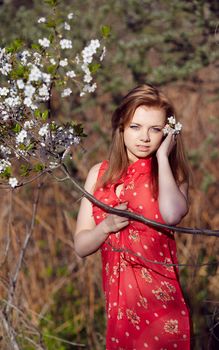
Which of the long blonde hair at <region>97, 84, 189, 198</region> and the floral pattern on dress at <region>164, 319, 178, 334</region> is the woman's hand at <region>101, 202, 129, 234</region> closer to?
the long blonde hair at <region>97, 84, 189, 198</region>

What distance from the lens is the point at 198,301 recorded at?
4.06 meters

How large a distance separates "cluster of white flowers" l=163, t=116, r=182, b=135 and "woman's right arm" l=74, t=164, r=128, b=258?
31 centimetres

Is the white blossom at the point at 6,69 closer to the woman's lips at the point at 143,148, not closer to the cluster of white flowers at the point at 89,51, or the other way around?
the cluster of white flowers at the point at 89,51

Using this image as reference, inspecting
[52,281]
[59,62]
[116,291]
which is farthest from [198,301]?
[59,62]

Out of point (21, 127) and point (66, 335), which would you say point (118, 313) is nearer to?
point (21, 127)

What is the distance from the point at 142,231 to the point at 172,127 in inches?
15.6

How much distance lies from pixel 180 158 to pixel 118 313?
23.9 inches

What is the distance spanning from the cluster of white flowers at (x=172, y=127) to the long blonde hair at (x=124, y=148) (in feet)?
0.44

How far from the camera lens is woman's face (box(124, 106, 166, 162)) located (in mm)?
2406

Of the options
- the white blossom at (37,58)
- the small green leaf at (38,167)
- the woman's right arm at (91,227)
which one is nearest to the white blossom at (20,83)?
the white blossom at (37,58)

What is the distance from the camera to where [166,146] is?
7.84 ft

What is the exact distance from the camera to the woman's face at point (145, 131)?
7.89ft

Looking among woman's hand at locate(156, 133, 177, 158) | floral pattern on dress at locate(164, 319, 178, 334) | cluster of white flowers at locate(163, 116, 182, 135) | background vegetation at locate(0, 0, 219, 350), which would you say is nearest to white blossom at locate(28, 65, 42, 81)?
cluster of white flowers at locate(163, 116, 182, 135)

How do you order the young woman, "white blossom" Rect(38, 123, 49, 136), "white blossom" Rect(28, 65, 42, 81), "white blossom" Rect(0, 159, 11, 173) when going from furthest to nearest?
1. the young woman
2. "white blossom" Rect(0, 159, 11, 173)
3. "white blossom" Rect(38, 123, 49, 136)
4. "white blossom" Rect(28, 65, 42, 81)
